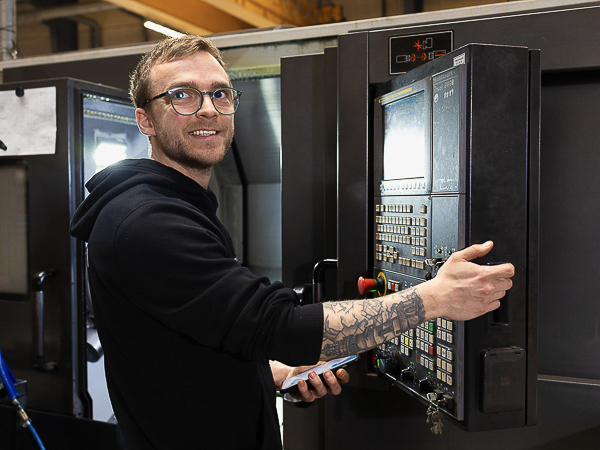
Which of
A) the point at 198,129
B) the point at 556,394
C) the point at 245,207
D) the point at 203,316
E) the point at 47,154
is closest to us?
the point at 203,316

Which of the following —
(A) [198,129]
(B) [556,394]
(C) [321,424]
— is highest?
(A) [198,129]

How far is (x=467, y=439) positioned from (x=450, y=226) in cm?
69

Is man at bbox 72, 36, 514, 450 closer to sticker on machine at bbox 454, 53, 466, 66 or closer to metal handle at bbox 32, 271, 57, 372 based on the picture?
sticker on machine at bbox 454, 53, 466, 66

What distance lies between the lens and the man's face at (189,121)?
104cm

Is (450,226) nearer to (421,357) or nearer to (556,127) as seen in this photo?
(421,357)

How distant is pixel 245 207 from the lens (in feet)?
7.96

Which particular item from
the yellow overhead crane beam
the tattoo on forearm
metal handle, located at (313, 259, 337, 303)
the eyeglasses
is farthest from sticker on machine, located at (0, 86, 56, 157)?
the yellow overhead crane beam

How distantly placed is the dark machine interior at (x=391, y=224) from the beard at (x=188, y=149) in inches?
15.0

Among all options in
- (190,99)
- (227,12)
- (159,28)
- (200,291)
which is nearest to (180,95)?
(190,99)

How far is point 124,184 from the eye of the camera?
95cm

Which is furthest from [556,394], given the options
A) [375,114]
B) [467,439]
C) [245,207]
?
[245,207]

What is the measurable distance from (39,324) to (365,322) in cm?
128

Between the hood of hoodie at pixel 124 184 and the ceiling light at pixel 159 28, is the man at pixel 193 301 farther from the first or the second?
the ceiling light at pixel 159 28

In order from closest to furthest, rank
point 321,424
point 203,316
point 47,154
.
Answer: point 203,316
point 321,424
point 47,154
